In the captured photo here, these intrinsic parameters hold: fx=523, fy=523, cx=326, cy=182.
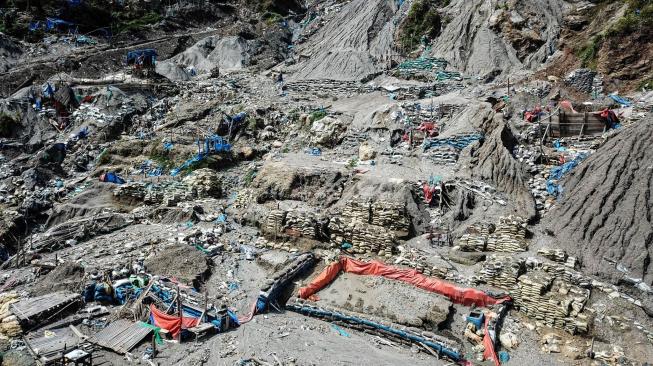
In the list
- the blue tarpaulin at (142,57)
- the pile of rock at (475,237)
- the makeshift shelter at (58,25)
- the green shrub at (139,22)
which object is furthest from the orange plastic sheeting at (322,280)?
the green shrub at (139,22)

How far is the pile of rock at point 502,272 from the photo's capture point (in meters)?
18.2

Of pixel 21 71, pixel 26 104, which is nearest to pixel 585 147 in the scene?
pixel 26 104

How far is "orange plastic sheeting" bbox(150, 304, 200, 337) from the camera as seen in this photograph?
1608 centimetres

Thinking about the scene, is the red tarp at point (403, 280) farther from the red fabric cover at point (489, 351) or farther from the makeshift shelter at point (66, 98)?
the makeshift shelter at point (66, 98)

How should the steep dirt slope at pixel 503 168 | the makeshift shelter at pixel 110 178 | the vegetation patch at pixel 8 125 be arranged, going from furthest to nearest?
the vegetation patch at pixel 8 125
the makeshift shelter at pixel 110 178
the steep dirt slope at pixel 503 168

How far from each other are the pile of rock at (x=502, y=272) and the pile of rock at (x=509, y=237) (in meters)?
0.95

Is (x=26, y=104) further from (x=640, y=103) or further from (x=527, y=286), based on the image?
(x=640, y=103)

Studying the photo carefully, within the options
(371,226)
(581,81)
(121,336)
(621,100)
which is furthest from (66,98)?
(621,100)

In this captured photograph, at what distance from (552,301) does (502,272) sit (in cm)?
206

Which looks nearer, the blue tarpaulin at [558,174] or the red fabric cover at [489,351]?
the red fabric cover at [489,351]

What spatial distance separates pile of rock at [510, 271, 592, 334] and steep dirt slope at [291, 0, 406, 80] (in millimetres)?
25816

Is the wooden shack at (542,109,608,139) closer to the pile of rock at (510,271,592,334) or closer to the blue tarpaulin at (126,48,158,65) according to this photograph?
the pile of rock at (510,271,592,334)

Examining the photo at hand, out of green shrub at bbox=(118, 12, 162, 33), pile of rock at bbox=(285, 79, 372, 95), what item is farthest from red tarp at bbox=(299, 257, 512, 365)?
green shrub at bbox=(118, 12, 162, 33)

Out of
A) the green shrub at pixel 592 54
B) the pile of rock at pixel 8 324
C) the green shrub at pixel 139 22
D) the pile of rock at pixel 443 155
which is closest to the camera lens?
the pile of rock at pixel 8 324
